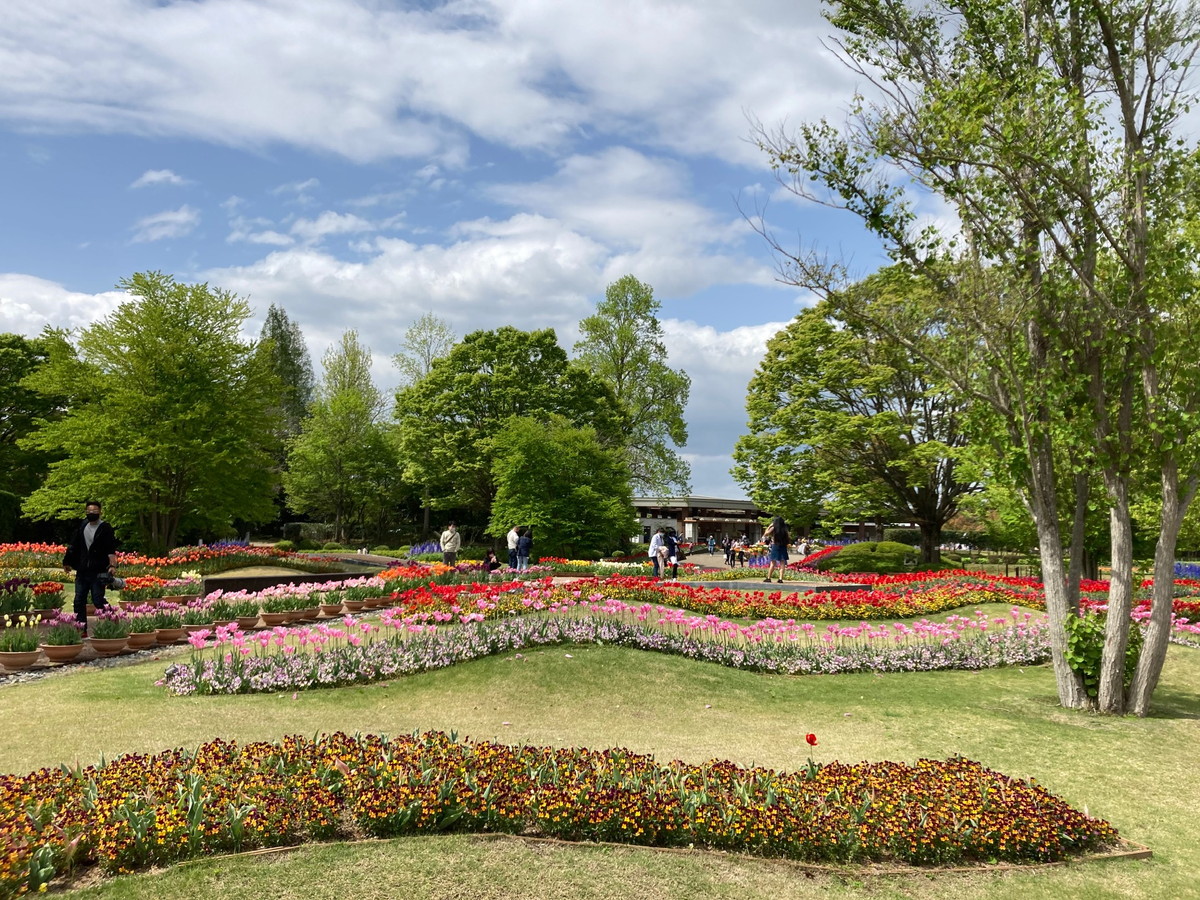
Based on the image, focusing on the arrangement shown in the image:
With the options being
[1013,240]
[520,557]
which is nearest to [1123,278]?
[1013,240]

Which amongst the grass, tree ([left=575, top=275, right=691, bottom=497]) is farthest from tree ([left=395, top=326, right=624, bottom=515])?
the grass

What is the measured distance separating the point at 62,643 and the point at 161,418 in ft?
52.4

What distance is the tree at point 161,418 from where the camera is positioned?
75.1 feet

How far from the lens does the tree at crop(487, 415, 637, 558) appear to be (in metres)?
29.6

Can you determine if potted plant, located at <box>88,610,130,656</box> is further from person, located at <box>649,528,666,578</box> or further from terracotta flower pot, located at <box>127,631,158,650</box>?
person, located at <box>649,528,666,578</box>

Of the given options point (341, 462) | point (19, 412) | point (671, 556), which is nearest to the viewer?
point (671, 556)

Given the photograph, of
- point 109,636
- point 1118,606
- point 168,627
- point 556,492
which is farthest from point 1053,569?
point 556,492

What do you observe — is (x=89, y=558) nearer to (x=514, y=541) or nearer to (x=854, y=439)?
(x=514, y=541)

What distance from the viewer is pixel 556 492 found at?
30281 mm

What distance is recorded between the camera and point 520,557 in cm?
2022

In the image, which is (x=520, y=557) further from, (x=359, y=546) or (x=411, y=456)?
(x=359, y=546)

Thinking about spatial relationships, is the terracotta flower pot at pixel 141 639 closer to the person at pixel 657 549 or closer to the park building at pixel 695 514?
the person at pixel 657 549

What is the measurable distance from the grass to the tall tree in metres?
31.5

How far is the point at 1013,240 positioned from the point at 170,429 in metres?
22.2
